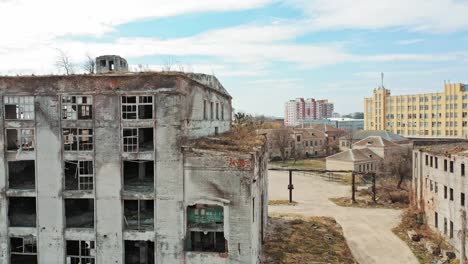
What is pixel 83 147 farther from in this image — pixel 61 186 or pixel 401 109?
pixel 401 109

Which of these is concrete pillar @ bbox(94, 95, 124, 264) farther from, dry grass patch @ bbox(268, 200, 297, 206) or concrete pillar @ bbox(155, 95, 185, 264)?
dry grass patch @ bbox(268, 200, 297, 206)

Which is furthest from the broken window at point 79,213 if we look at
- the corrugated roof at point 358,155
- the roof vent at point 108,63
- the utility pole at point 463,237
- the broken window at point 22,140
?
the corrugated roof at point 358,155

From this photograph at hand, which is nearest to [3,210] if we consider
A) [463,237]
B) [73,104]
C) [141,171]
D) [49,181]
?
[49,181]

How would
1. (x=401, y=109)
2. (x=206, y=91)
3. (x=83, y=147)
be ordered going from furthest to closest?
(x=401, y=109) → (x=206, y=91) → (x=83, y=147)

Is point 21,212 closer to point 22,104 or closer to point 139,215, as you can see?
point 22,104

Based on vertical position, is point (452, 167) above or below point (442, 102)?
below

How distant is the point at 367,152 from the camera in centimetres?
6781

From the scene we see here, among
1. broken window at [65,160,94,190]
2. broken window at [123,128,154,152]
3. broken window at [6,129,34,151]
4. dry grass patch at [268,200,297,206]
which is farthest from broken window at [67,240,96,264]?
dry grass patch at [268,200,297,206]

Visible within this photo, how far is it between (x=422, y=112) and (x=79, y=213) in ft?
315

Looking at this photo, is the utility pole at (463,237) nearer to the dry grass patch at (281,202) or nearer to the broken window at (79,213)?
the dry grass patch at (281,202)

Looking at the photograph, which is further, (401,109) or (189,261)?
(401,109)

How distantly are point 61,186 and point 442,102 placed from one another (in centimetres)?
9499

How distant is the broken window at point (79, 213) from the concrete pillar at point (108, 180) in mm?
1261

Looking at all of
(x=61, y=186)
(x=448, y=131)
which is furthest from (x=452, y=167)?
(x=448, y=131)
